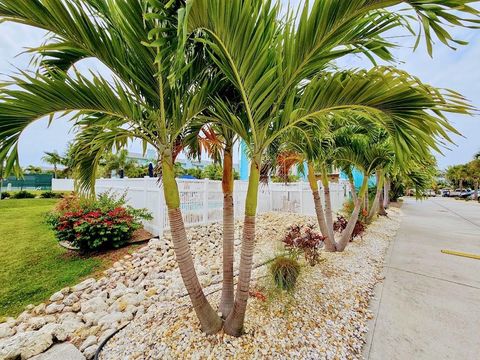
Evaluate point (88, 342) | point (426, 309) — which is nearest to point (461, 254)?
point (426, 309)

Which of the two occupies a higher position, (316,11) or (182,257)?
(316,11)

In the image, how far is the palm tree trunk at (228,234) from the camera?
236cm

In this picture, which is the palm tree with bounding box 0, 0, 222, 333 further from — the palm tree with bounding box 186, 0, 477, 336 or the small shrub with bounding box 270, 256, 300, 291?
the small shrub with bounding box 270, 256, 300, 291

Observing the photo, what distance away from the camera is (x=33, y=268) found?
188 inches

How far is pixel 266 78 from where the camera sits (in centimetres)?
171

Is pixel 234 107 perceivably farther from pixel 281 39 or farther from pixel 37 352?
pixel 37 352

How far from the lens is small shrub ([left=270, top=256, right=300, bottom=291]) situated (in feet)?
9.07

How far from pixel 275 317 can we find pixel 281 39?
2.59 meters

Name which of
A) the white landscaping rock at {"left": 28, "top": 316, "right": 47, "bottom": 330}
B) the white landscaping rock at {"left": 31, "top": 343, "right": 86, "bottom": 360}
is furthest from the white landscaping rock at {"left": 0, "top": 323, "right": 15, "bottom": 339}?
the white landscaping rock at {"left": 31, "top": 343, "right": 86, "bottom": 360}

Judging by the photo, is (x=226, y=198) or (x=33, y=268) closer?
(x=226, y=198)

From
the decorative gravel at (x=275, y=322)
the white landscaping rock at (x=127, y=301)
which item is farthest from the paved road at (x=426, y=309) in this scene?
the white landscaping rock at (x=127, y=301)

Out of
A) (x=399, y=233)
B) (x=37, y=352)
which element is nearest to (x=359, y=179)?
(x=399, y=233)

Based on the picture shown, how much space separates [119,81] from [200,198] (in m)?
5.32

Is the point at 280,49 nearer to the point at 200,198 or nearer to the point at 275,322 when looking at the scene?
the point at 275,322
